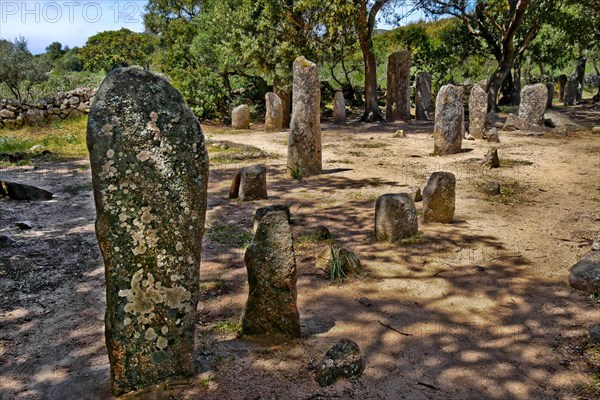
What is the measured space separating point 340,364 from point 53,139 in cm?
1452

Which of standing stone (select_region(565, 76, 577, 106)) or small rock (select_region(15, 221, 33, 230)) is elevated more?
standing stone (select_region(565, 76, 577, 106))

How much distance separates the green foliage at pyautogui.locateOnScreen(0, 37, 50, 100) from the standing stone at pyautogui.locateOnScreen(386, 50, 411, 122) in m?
17.5

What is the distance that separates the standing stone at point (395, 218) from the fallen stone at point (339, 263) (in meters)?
1.07

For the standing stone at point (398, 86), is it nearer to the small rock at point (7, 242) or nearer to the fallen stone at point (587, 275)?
the fallen stone at point (587, 275)

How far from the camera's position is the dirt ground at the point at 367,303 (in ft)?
12.3

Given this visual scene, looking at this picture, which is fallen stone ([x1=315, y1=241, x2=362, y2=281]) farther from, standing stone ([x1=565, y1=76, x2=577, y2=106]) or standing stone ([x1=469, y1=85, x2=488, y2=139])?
standing stone ([x1=565, y1=76, x2=577, y2=106])

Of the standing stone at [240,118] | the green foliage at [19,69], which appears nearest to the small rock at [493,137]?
the standing stone at [240,118]

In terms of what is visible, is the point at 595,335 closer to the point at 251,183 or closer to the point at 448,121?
the point at 251,183

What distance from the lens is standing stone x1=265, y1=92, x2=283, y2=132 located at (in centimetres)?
1922

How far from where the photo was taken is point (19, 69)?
958 inches

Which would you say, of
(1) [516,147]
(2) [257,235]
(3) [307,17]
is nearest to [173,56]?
(3) [307,17]

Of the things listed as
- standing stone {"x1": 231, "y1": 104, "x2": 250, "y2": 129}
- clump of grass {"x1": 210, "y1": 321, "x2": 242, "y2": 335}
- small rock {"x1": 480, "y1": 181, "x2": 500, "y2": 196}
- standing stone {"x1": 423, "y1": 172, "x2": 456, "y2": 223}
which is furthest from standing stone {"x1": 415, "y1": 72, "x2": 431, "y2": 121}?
clump of grass {"x1": 210, "y1": 321, "x2": 242, "y2": 335}

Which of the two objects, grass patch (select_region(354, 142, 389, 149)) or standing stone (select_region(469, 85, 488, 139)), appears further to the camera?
standing stone (select_region(469, 85, 488, 139))

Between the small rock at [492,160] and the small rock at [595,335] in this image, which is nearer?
the small rock at [595,335]
